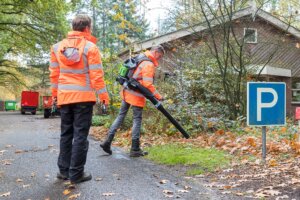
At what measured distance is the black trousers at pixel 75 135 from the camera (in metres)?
4.81

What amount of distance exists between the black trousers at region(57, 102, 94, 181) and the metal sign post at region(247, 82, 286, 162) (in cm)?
229

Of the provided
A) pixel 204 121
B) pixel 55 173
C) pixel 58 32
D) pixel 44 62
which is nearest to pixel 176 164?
pixel 55 173

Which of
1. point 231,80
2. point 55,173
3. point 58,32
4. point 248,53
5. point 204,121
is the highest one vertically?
point 58,32

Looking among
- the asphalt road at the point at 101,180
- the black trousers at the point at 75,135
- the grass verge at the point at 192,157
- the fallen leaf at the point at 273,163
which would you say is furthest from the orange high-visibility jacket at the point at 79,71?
the fallen leaf at the point at 273,163

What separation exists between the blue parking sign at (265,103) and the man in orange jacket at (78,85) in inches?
83.5

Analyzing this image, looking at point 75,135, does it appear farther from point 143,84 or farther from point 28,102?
point 28,102

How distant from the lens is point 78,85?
4812mm

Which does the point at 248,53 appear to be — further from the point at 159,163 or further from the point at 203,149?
the point at 159,163

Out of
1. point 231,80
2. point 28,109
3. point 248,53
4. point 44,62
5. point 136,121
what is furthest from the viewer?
point 44,62

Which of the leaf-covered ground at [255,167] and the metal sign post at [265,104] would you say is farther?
the metal sign post at [265,104]

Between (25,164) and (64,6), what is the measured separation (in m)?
15.9

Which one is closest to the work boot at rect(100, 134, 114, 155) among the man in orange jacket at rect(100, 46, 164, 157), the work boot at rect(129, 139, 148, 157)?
the man in orange jacket at rect(100, 46, 164, 157)

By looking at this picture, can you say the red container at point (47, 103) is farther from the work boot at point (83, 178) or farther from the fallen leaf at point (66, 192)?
the fallen leaf at point (66, 192)

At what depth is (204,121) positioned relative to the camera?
9.56 m
